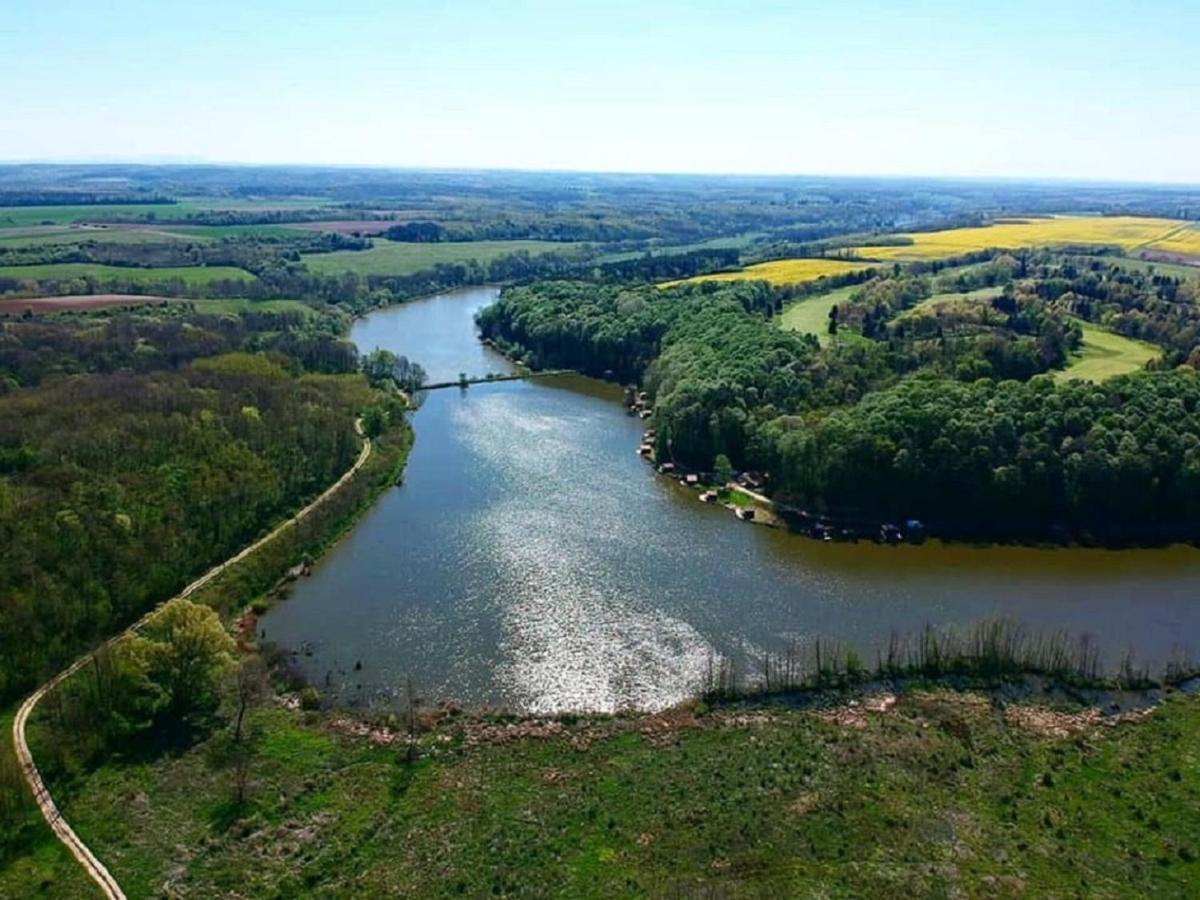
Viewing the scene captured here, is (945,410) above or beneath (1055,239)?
beneath

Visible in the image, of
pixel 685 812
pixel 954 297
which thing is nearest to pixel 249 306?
pixel 954 297

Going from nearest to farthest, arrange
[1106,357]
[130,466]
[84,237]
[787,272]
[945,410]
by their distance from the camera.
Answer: [130,466] → [945,410] → [1106,357] → [787,272] → [84,237]

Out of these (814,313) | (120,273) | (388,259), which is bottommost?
(814,313)

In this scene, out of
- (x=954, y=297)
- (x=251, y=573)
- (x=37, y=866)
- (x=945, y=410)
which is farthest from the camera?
(x=954, y=297)

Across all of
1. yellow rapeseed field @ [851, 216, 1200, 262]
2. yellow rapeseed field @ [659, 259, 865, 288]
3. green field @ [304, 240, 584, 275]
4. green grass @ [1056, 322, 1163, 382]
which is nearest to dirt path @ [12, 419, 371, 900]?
green grass @ [1056, 322, 1163, 382]

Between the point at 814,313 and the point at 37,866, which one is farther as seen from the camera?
the point at 814,313

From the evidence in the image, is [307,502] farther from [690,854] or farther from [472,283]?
[472,283]

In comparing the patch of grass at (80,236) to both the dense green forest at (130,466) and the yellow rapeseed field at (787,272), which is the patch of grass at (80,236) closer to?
the dense green forest at (130,466)

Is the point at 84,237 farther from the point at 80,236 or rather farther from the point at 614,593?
the point at 614,593
